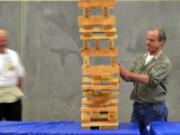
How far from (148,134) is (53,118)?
289 cm

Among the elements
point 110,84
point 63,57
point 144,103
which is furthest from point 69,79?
point 110,84

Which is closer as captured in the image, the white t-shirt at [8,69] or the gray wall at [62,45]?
the white t-shirt at [8,69]

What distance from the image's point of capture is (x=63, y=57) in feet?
21.4

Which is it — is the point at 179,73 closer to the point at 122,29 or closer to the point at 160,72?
the point at 122,29

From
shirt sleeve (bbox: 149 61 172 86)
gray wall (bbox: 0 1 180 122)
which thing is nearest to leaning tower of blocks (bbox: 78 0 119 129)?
shirt sleeve (bbox: 149 61 172 86)

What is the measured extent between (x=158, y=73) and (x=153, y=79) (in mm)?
75

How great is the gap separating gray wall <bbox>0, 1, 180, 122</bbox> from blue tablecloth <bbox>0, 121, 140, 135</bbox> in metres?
2.55

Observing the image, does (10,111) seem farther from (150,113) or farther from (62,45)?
(62,45)

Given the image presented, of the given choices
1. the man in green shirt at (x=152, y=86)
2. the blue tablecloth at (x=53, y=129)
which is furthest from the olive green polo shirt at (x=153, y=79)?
the blue tablecloth at (x=53, y=129)

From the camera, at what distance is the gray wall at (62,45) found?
6434 mm

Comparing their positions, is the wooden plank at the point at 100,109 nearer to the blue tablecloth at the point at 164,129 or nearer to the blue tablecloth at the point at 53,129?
the blue tablecloth at the point at 53,129

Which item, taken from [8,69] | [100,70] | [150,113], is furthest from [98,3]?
[8,69]

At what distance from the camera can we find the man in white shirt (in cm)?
481

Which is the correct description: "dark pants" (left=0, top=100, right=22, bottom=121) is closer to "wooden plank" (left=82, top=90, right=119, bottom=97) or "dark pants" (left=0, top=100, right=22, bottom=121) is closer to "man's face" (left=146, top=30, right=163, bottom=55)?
"wooden plank" (left=82, top=90, right=119, bottom=97)
